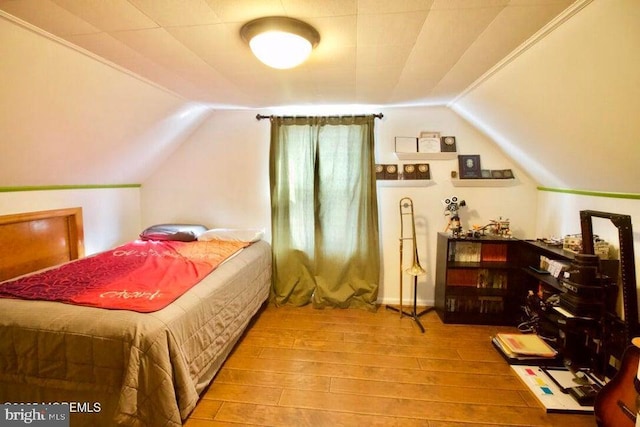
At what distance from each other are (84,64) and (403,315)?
10.7 ft

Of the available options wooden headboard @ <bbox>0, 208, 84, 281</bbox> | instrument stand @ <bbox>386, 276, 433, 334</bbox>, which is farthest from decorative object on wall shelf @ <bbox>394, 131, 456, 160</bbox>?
wooden headboard @ <bbox>0, 208, 84, 281</bbox>

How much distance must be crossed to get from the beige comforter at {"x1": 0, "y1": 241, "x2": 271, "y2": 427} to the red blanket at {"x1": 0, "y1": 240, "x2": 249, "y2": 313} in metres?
0.09

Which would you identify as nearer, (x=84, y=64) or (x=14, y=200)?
(x=84, y=64)

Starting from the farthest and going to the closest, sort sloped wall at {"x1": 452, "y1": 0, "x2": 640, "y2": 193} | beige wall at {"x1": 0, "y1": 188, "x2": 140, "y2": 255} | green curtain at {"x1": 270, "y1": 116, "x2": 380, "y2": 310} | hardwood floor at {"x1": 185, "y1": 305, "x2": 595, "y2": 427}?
green curtain at {"x1": 270, "y1": 116, "x2": 380, "y2": 310}
beige wall at {"x1": 0, "y1": 188, "x2": 140, "y2": 255}
hardwood floor at {"x1": 185, "y1": 305, "x2": 595, "y2": 427}
sloped wall at {"x1": 452, "y1": 0, "x2": 640, "y2": 193}

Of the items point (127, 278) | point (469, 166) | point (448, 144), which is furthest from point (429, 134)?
point (127, 278)

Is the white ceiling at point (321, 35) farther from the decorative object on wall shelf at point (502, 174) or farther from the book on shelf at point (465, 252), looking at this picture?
the book on shelf at point (465, 252)

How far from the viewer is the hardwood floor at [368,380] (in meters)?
1.72

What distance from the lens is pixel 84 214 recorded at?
2895mm

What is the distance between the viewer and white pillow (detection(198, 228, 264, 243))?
3109mm

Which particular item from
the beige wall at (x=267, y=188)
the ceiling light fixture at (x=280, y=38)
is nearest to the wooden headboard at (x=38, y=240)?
the beige wall at (x=267, y=188)

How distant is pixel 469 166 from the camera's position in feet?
10.0

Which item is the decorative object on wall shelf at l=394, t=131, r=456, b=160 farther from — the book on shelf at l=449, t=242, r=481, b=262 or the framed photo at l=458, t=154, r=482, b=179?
the book on shelf at l=449, t=242, r=481, b=262

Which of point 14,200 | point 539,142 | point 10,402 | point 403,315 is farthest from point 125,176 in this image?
point 539,142

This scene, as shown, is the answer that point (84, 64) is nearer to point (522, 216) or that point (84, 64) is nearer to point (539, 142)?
point (539, 142)
